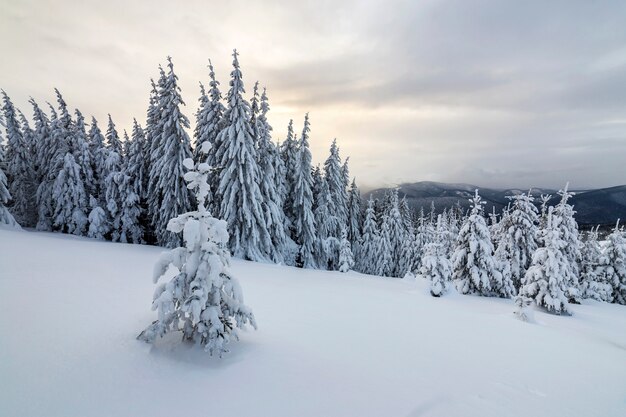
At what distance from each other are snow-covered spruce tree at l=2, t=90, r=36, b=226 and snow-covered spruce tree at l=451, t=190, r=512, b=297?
141 feet

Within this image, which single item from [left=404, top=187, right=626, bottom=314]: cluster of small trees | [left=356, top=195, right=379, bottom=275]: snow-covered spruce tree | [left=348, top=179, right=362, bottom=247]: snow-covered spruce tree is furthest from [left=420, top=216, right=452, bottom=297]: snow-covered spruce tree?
[left=348, top=179, right=362, bottom=247]: snow-covered spruce tree

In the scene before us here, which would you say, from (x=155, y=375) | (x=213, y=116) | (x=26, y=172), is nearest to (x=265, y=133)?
(x=213, y=116)

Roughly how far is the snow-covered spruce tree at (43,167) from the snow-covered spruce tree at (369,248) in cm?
3542

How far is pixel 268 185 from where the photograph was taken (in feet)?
86.2

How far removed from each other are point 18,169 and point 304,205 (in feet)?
98.5

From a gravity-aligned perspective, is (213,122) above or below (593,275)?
above

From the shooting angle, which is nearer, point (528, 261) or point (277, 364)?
point (277, 364)

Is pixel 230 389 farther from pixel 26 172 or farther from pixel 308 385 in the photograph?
pixel 26 172

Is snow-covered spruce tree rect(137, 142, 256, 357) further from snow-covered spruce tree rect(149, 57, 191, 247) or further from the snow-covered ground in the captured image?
snow-covered spruce tree rect(149, 57, 191, 247)

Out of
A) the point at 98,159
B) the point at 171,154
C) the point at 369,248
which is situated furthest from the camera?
the point at 369,248

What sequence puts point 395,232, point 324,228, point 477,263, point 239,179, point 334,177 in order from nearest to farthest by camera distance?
point 477,263
point 239,179
point 324,228
point 334,177
point 395,232

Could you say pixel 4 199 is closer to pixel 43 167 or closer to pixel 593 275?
pixel 43 167

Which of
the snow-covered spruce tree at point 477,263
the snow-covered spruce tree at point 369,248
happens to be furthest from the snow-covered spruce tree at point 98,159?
the snow-covered spruce tree at point 477,263

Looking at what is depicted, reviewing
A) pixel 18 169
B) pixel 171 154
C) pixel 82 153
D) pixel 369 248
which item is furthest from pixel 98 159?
pixel 369 248
